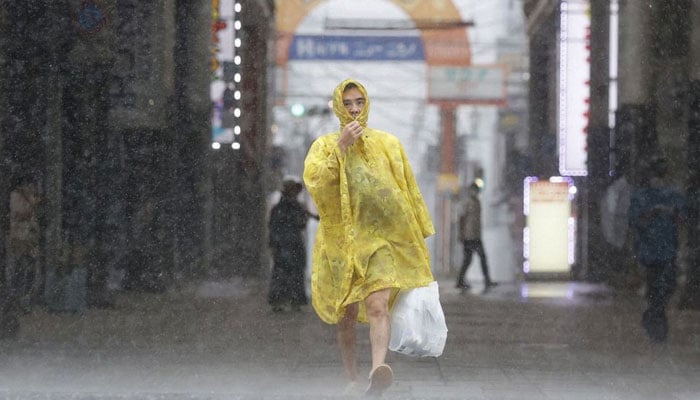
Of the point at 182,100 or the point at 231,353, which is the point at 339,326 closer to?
the point at 231,353

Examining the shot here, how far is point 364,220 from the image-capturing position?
6617mm

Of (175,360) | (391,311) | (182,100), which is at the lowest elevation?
(175,360)

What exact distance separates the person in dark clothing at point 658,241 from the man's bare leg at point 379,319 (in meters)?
3.42

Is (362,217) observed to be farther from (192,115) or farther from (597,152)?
(597,152)

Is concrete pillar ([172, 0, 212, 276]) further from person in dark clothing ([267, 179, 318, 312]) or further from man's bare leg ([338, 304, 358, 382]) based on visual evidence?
man's bare leg ([338, 304, 358, 382])

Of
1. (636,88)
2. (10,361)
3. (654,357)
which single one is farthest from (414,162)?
(10,361)

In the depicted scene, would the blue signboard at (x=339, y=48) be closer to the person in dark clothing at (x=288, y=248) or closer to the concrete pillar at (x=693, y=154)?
the person in dark clothing at (x=288, y=248)

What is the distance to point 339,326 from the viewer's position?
22.5 feet

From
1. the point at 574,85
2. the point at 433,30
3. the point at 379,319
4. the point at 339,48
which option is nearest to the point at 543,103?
the point at 574,85

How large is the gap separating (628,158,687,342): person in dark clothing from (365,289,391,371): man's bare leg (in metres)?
3.42

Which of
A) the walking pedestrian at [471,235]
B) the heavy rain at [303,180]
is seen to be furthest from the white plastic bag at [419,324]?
the walking pedestrian at [471,235]

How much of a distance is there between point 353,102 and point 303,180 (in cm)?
218

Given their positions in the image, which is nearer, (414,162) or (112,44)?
(112,44)

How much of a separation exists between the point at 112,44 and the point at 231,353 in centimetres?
242
